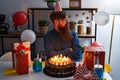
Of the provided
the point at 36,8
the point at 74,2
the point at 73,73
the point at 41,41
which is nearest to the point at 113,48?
the point at 74,2

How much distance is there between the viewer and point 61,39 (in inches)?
93.5

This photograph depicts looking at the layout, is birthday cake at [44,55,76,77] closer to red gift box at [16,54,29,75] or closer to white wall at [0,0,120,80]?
red gift box at [16,54,29,75]

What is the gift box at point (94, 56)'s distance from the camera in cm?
166

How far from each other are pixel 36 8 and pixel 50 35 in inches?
36.1

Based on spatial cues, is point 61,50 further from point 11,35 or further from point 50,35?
point 11,35

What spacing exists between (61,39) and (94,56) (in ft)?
2.53

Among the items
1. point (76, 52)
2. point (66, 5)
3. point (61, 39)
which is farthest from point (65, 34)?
point (66, 5)

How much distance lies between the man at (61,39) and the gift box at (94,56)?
489mm

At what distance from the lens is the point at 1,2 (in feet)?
10.9

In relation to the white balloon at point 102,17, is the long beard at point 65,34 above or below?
below

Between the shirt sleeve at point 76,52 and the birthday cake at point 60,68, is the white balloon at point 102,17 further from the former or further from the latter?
the birthday cake at point 60,68

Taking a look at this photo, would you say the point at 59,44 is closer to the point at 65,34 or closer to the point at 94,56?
the point at 65,34

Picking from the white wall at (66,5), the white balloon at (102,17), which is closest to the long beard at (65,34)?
the white balloon at (102,17)

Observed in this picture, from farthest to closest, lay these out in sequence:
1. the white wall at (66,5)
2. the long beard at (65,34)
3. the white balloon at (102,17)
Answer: the white wall at (66,5)
the white balloon at (102,17)
the long beard at (65,34)
